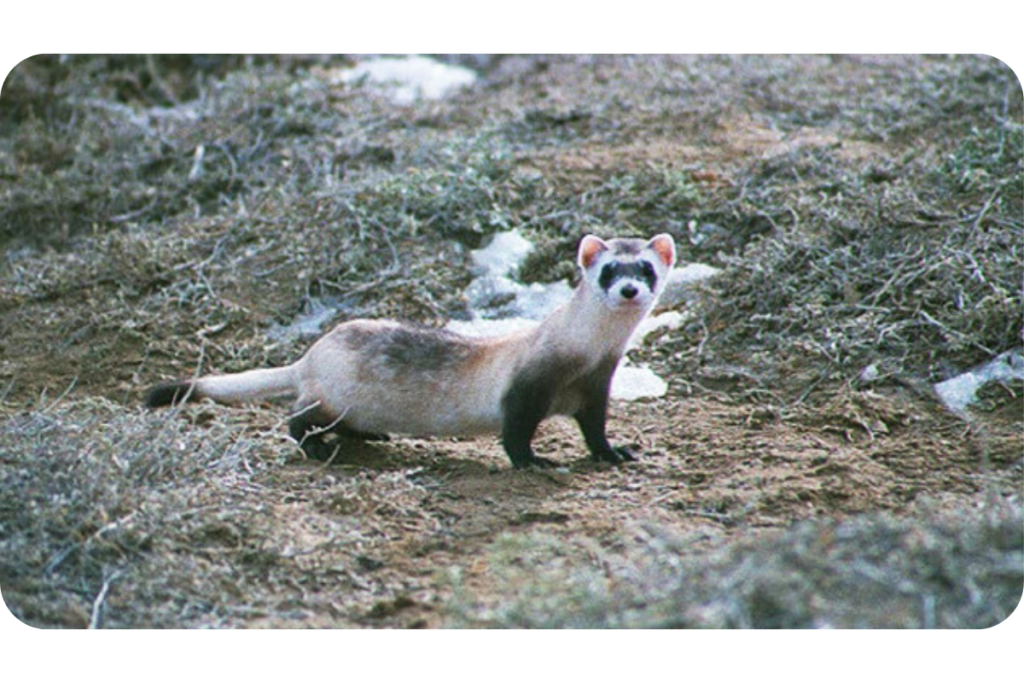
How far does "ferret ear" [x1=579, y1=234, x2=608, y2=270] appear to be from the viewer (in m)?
6.14

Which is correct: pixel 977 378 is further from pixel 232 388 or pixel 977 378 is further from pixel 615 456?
pixel 232 388

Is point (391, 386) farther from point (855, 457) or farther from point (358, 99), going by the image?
point (358, 99)

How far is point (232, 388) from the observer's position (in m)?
6.50

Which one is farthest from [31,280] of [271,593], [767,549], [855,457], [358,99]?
[767,549]

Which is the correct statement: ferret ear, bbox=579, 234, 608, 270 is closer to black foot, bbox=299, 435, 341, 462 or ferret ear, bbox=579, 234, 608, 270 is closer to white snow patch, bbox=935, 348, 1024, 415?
black foot, bbox=299, 435, 341, 462

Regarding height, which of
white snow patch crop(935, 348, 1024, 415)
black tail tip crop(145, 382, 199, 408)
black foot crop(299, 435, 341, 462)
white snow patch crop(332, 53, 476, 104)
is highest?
white snow patch crop(332, 53, 476, 104)

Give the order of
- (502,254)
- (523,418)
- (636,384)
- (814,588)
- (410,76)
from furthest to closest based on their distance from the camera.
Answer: (410,76) → (502,254) → (636,384) → (523,418) → (814,588)

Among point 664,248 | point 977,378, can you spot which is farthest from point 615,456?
point 977,378

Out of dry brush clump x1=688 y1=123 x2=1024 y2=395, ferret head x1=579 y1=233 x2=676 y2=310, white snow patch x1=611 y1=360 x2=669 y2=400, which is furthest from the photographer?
white snow patch x1=611 y1=360 x2=669 y2=400

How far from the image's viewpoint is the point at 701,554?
4.69 metres

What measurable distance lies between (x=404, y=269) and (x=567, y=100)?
3.13 metres

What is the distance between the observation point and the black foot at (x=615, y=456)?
619 cm

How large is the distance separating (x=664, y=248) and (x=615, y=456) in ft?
3.47

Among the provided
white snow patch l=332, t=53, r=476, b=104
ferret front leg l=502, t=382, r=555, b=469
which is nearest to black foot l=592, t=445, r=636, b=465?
ferret front leg l=502, t=382, r=555, b=469
